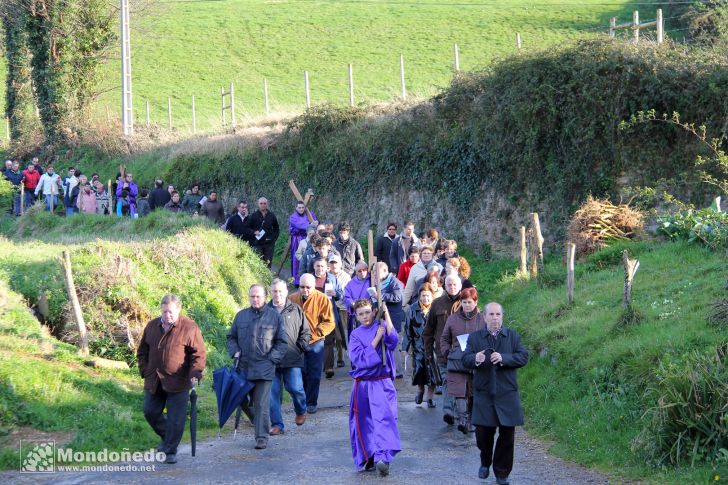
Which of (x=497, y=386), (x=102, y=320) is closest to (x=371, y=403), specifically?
(x=497, y=386)

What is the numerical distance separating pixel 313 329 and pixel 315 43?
47595 mm

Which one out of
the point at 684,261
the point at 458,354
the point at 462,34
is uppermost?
the point at 462,34

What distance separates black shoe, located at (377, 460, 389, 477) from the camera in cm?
915

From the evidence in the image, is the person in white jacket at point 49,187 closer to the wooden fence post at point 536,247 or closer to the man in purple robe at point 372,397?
the wooden fence post at point 536,247

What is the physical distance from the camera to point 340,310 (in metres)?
15.0

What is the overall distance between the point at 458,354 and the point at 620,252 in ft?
24.2

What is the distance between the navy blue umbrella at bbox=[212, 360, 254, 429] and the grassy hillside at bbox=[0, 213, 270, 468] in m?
0.93

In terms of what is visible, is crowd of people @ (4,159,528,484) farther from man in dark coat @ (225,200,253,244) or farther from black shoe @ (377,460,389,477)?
man in dark coat @ (225,200,253,244)

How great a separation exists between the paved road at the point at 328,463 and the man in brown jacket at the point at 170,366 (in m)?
0.50

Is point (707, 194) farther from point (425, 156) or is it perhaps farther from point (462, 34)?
point (462, 34)

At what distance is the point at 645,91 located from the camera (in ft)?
62.0

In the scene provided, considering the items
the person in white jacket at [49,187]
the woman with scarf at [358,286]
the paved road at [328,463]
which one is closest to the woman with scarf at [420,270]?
the woman with scarf at [358,286]

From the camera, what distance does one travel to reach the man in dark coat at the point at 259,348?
33.9 ft

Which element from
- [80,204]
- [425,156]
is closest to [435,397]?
[425,156]
